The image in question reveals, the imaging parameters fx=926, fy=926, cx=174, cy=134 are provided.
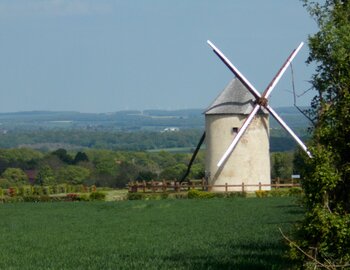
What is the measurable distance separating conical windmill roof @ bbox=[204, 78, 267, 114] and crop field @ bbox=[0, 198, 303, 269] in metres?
Result: 7.98

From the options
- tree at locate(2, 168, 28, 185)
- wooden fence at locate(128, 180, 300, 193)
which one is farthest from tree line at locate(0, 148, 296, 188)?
wooden fence at locate(128, 180, 300, 193)

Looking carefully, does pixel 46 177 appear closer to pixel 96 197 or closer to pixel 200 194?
pixel 96 197

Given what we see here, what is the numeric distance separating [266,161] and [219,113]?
381 cm

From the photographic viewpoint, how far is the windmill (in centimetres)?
5156

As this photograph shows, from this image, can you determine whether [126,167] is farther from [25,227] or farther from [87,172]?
[25,227]

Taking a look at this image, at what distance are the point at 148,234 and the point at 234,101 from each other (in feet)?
89.1

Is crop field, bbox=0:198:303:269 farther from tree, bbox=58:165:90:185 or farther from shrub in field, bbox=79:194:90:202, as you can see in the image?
tree, bbox=58:165:90:185

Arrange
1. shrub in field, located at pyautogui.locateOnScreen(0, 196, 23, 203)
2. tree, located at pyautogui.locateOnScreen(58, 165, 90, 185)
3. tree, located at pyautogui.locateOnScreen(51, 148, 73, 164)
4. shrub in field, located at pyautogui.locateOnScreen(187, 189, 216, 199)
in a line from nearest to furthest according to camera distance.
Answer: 1. shrub in field, located at pyautogui.locateOnScreen(187, 189, 216, 199)
2. shrub in field, located at pyautogui.locateOnScreen(0, 196, 23, 203)
3. tree, located at pyautogui.locateOnScreen(58, 165, 90, 185)
4. tree, located at pyautogui.locateOnScreen(51, 148, 73, 164)

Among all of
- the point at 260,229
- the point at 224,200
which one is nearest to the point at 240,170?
the point at 224,200

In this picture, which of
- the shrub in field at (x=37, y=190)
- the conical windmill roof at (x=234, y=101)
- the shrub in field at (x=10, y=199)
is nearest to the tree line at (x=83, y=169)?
the conical windmill roof at (x=234, y=101)

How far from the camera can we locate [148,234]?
2662cm

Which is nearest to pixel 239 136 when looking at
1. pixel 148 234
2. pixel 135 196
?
pixel 135 196

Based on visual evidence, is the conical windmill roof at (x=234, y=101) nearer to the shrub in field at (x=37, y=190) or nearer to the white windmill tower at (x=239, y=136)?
the white windmill tower at (x=239, y=136)

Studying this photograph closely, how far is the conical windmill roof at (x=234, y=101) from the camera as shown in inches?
2071
